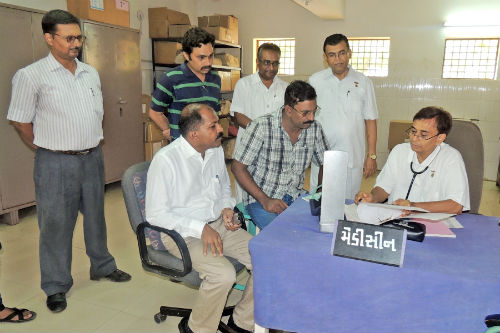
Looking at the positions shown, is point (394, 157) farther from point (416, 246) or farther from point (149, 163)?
point (149, 163)

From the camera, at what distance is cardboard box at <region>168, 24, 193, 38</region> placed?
5449mm

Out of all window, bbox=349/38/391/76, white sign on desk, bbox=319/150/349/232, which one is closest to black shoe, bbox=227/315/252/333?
white sign on desk, bbox=319/150/349/232

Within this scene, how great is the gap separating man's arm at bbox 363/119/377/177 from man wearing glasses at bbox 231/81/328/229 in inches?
26.4

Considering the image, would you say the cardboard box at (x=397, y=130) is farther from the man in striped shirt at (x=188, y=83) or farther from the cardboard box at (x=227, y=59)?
the man in striped shirt at (x=188, y=83)

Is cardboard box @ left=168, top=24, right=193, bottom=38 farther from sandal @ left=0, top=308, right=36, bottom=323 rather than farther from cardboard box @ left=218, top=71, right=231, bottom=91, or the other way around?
sandal @ left=0, top=308, right=36, bottom=323

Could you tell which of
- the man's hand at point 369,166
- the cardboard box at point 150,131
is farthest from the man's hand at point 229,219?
the cardboard box at point 150,131

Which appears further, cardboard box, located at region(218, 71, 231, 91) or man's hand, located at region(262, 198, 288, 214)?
cardboard box, located at region(218, 71, 231, 91)

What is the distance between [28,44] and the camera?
3.67 meters

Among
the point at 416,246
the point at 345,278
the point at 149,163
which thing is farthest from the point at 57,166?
the point at 416,246

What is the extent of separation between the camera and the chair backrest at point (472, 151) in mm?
2088

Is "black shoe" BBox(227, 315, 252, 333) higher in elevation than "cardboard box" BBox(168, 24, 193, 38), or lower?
lower

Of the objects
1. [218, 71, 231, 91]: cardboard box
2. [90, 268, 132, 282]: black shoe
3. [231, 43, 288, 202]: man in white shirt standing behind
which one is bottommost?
[90, 268, 132, 282]: black shoe

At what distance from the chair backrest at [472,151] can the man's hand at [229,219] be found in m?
1.24

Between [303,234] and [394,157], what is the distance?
0.83 meters
